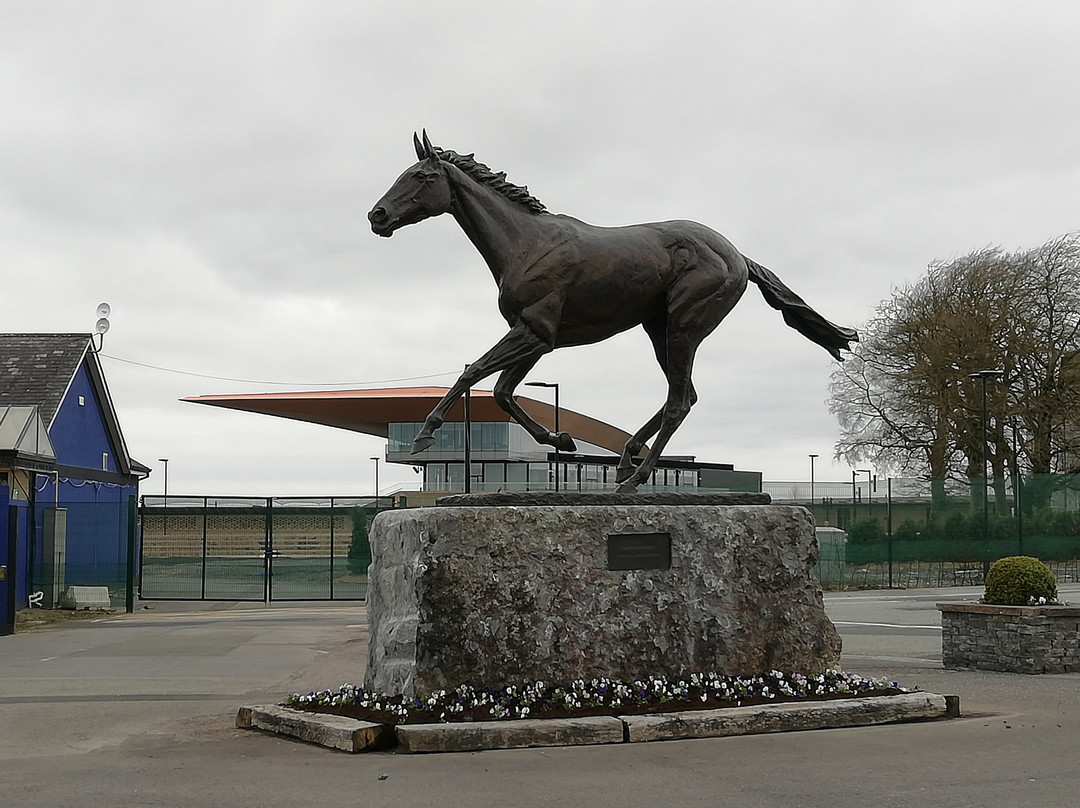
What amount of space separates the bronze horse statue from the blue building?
11.8 metres

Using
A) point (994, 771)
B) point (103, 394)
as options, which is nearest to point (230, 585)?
point (103, 394)

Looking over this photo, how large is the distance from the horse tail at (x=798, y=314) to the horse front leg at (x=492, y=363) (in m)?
2.24

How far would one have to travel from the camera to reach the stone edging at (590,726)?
717 centimetres

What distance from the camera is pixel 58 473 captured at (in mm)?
25047

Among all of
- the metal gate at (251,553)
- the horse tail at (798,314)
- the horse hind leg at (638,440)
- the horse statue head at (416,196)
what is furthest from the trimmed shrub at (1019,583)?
the metal gate at (251,553)

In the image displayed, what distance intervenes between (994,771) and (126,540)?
22262 millimetres

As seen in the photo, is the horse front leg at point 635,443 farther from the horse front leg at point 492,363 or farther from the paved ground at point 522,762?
the paved ground at point 522,762

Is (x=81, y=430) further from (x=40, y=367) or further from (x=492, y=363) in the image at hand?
(x=492, y=363)

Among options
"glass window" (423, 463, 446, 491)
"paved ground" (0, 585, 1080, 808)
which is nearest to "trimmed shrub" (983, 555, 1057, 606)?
"paved ground" (0, 585, 1080, 808)

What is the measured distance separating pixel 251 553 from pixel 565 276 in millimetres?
21001

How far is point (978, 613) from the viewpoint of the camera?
12273 millimetres

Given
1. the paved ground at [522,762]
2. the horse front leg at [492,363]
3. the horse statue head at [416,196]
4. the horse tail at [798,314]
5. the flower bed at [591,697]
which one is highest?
the horse statue head at [416,196]

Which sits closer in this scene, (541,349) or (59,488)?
(541,349)

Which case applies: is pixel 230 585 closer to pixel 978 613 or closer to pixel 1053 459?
pixel 978 613
